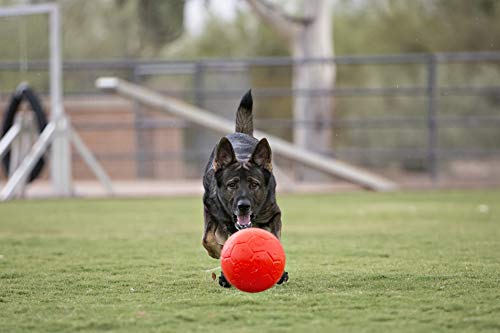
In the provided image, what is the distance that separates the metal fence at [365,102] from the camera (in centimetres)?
1728

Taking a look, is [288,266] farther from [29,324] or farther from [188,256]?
[29,324]

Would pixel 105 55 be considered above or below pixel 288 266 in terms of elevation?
above

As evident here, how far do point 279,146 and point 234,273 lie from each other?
10475 millimetres

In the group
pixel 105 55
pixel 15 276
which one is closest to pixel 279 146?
pixel 15 276

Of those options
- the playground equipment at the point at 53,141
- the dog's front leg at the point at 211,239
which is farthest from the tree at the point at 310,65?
the dog's front leg at the point at 211,239

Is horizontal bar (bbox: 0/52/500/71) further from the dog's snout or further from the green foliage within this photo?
the dog's snout

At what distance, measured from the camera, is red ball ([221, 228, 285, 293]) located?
191 inches

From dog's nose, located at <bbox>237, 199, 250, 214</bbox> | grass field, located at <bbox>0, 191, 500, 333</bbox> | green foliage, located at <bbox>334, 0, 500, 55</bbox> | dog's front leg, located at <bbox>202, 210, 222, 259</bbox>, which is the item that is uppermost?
green foliage, located at <bbox>334, 0, 500, 55</bbox>

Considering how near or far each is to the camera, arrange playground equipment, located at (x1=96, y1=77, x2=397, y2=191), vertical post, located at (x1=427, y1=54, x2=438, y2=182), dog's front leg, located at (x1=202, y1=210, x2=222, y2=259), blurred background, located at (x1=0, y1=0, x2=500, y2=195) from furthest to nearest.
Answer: blurred background, located at (x1=0, y1=0, x2=500, y2=195), vertical post, located at (x1=427, y1=54, x2=438, y2=182), playground equipment, located at (x1=96, y1=77, x2=397, y2=191), dog's front leg, located at (x1=202, y1=210, x2=222, y2=259)

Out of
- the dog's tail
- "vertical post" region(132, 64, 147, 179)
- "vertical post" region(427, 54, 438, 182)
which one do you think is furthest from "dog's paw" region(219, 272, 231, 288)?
"vertical post" region(132, 64, 147, 179)

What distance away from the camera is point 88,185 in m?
18.3

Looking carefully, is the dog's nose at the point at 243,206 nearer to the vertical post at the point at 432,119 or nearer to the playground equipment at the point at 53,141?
the playground equipment at the point at 53,141

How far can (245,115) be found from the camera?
7.05m

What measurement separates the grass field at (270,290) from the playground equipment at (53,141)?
97.2 inches
